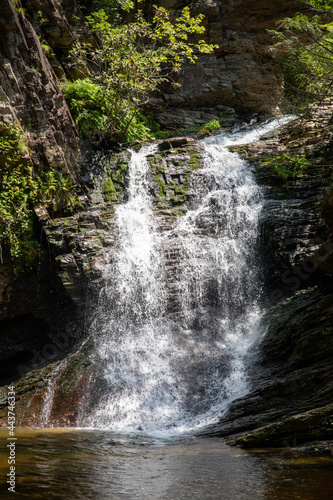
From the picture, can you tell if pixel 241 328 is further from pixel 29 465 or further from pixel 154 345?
pixel 29 465

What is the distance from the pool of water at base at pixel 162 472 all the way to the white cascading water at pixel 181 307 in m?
2.19

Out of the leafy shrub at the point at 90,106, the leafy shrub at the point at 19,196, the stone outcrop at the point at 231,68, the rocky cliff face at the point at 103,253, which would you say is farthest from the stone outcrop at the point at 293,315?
the stone outcrop at the point at 231,68

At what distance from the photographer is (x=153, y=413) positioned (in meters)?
8.05

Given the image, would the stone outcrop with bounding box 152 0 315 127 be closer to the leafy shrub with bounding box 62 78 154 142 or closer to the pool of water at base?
the leafy shrub with bounding box 62 78 154 142

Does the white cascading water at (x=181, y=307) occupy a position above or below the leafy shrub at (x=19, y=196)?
below

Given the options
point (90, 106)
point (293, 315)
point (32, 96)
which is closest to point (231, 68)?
point (90, 106)

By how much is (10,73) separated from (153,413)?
1086 cm

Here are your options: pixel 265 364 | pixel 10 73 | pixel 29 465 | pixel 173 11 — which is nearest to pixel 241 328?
pixel 265 364

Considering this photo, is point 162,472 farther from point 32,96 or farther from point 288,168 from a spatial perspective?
point 32,96

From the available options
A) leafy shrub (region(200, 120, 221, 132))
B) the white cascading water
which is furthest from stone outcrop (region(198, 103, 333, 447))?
leafy shrub (region(200, 120, 221, 132))

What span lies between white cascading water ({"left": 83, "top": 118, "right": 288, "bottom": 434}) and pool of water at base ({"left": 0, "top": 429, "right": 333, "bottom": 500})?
2.19 metres

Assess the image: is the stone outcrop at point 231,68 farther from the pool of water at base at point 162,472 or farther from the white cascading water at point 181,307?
the pool of water at base at point 162,472

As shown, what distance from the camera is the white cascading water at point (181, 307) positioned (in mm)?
8273

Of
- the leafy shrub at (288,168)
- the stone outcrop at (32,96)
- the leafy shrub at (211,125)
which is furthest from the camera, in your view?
the leafy shrub at (211,125)
